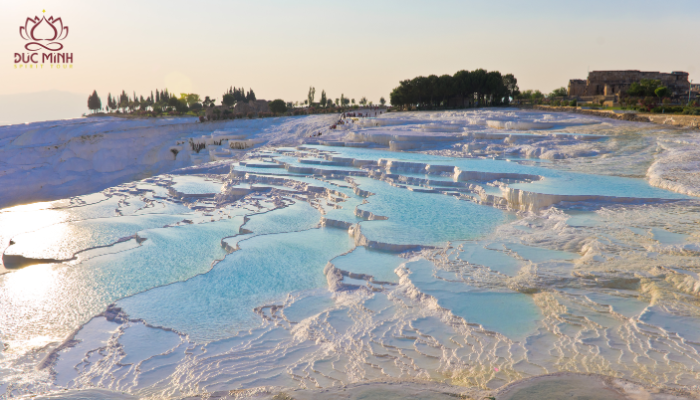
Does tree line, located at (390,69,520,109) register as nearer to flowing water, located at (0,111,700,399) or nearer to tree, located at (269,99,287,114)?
tree, located at (269,99,287,114)

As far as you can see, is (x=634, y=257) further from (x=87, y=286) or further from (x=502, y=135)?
(x=502, y=135)

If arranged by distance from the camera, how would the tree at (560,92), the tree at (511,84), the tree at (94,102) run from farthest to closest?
1. the tree at (560,92)
2. the tree at (94,102)
3. the tree at (511,84)

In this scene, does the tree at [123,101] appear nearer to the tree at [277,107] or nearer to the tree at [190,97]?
the tree at [190,97]

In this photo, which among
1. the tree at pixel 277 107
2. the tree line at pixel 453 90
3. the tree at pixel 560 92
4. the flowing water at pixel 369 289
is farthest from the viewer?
the tree at pixel 560 92

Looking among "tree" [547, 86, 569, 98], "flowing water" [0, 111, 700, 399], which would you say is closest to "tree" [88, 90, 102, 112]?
"flowing water" [0, 111, 700, 399]

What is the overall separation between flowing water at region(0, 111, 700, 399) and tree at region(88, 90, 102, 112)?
42104 millimetres

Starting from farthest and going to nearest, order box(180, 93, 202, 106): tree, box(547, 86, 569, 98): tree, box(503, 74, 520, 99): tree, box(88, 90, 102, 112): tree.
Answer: box(180, 93, 202, 106): tree < box(547, 86, 569, 98): tree < box(88, 90, 102, 112): tree < box(503, 74, 520, 99): tree

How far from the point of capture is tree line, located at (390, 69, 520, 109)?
39.4m

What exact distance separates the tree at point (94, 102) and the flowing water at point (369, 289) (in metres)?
42.1

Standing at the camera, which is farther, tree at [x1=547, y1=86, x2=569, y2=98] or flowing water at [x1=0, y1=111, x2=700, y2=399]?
tree at [x1=547, y1=86, x2=569, y2=98]

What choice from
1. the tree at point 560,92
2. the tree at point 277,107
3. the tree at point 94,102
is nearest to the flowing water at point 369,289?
the tree at point 277,107

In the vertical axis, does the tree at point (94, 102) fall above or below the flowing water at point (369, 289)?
above

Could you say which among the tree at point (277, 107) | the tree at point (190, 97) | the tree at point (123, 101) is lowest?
the tree at point (277, 107)

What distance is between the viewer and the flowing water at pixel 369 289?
394 centimetres
